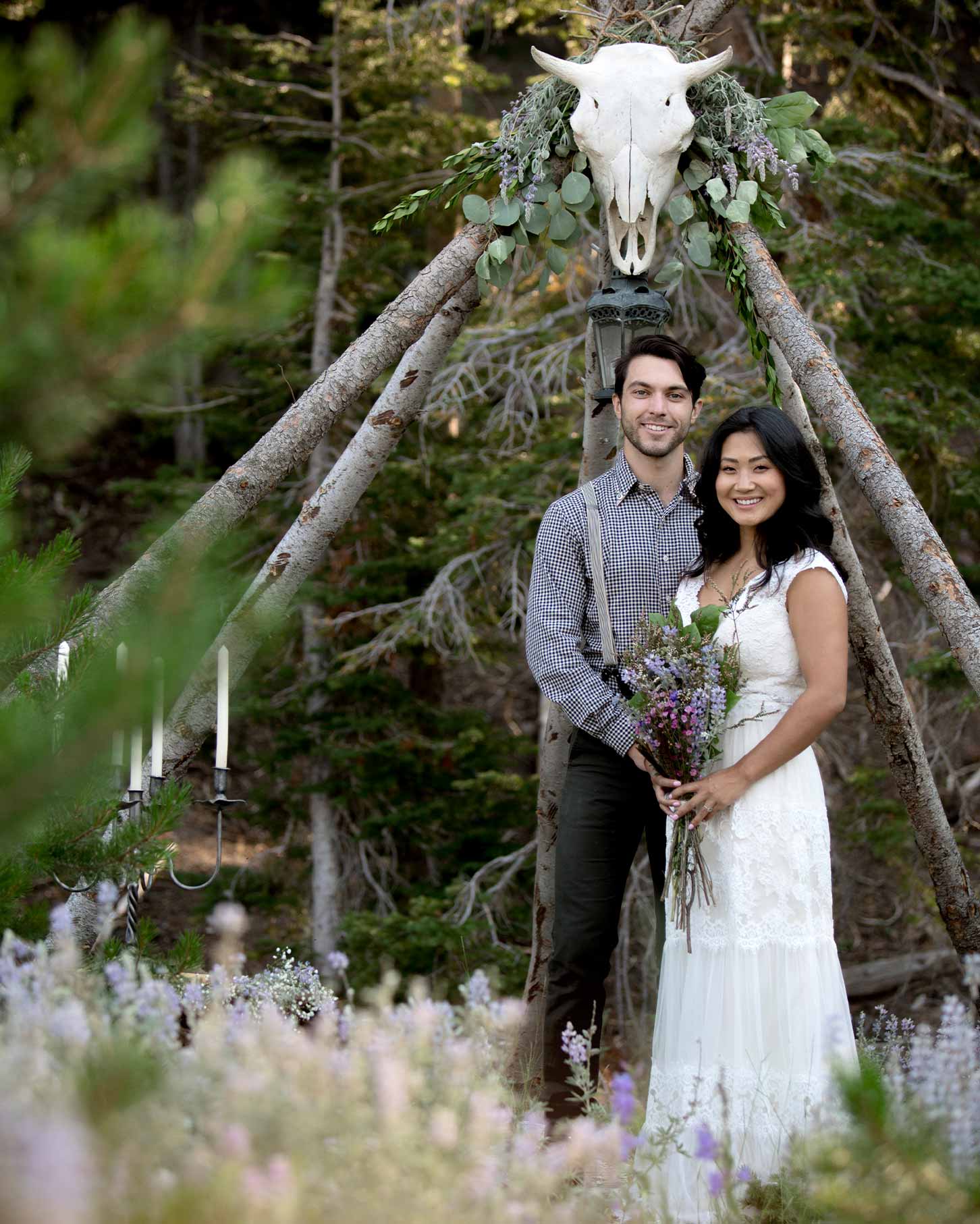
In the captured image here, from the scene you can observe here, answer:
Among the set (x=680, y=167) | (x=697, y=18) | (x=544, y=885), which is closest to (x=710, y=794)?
(x=544, y=885)

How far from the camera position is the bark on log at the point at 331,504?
11.2 feet

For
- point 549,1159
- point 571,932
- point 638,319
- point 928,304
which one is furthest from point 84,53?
point 549,1159

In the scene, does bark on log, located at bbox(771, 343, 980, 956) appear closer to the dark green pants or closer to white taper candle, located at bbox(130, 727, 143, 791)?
the dark green pants

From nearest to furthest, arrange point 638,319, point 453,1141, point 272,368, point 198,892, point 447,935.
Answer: point 453,1141 → point 638,319 → point 447,935 → point 272,368 → point 198,892

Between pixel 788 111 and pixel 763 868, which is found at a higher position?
pixel 788 111

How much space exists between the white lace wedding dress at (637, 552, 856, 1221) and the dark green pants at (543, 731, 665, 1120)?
1.20 ft

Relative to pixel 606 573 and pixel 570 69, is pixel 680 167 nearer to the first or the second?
pixel 570 69

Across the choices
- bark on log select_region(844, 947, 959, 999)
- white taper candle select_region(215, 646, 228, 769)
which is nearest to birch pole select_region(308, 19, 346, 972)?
bark on log select_region(844, 947, 959, 999)

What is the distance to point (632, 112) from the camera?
11.8 ft

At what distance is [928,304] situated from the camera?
6602 mm

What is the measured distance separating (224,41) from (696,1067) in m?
10.9

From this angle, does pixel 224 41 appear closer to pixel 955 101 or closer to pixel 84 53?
pixel 84 53

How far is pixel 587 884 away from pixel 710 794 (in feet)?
1.93

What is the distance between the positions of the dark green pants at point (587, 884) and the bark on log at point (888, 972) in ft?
14.9
